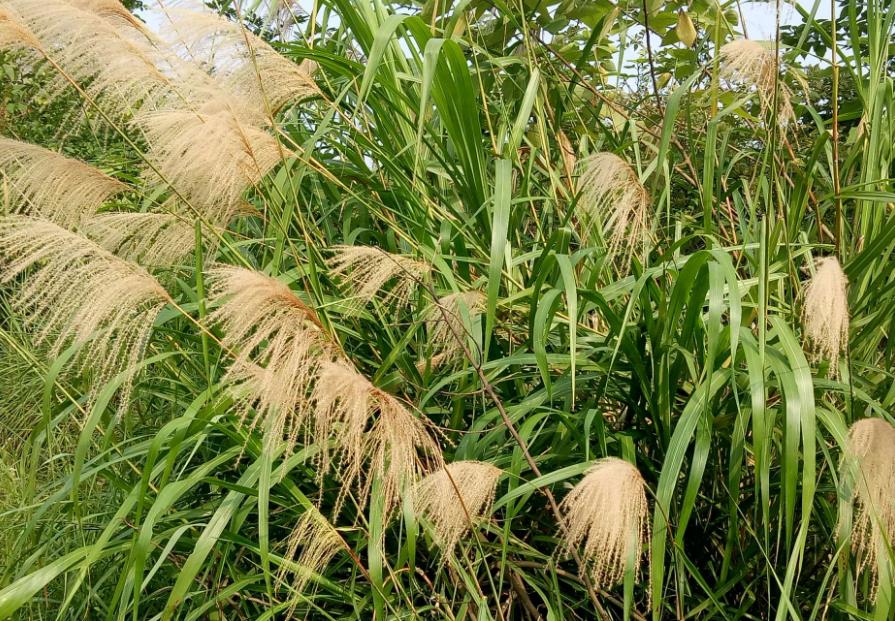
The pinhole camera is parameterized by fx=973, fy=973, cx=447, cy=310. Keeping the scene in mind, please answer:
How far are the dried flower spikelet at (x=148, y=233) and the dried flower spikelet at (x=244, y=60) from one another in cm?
34

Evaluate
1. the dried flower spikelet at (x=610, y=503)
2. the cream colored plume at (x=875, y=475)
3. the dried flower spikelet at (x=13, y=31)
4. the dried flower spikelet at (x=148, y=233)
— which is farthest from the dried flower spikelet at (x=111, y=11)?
the cream colored plume at (x=875, y=475)

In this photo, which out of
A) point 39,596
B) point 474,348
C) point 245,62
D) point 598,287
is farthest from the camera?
point 39,596

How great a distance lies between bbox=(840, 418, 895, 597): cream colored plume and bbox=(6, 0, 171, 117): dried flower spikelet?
166 cm

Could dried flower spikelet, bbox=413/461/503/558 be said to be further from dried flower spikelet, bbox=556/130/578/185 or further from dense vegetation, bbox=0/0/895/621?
dried flower spikelet, bbox=556/130/578/185

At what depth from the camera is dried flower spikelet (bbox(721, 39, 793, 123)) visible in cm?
185

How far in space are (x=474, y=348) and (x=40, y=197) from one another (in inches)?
40.0

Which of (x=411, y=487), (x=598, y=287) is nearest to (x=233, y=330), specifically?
(x=411, y=487)

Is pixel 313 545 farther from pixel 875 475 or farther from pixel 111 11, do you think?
pixel 111 11

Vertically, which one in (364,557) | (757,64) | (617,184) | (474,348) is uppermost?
(757,64)

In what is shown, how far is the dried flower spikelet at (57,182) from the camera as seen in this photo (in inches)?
83.9

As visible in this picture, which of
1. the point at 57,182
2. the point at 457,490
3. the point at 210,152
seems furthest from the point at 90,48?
the point at 457,490

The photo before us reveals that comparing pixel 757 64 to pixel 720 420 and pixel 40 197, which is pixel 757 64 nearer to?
pixel 720 420

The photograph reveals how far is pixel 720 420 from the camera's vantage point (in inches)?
82.8

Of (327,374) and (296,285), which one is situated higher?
(327,374)
